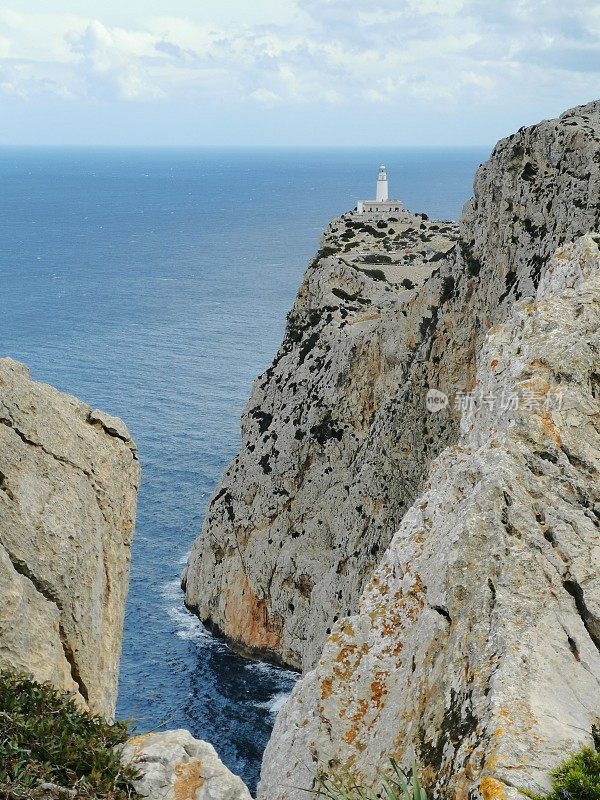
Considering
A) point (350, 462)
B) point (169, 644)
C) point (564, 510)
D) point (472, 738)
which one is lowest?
point (169, 644)

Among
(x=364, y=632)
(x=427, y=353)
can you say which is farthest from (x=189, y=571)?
(x=364, y=632)

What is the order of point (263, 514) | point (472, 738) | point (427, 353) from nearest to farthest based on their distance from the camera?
point (472, 738)
point (427, 353)
point (263, 514)

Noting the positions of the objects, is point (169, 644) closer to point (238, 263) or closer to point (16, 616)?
point (16, 616)

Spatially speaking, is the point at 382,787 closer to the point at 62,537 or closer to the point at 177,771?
the point at 177,771

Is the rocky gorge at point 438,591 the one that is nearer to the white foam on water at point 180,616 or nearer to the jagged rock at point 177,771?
the jagged rock at point 177,771

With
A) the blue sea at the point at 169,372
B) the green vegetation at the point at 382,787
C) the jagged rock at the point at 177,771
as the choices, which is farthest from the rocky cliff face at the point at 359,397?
the jagged rock at the point at 177,771

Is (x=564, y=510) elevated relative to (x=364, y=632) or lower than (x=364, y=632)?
elevated
